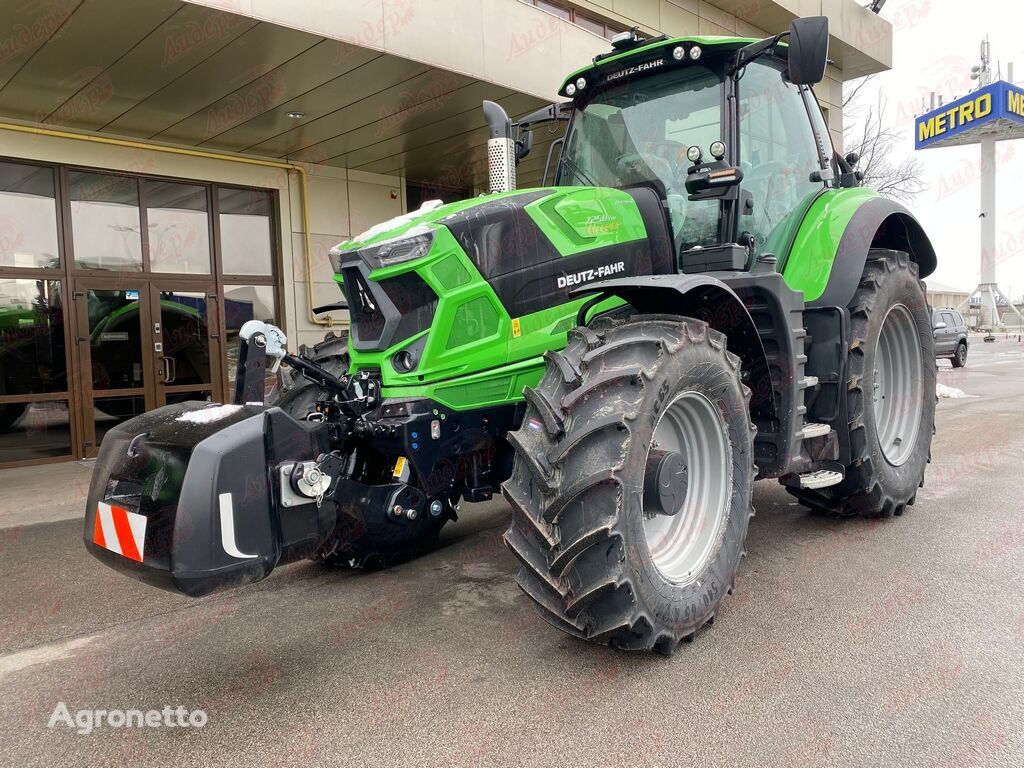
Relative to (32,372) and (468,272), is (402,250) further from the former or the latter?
(32,372)

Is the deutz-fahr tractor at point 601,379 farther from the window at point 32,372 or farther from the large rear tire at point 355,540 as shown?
the window at point 32,372

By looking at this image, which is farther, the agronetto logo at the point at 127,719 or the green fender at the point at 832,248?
the green fender at the point at 832,248

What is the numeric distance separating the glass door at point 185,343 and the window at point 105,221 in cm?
54

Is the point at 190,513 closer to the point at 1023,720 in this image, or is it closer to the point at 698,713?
the point at 698,713

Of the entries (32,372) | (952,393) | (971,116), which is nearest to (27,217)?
(32,372)

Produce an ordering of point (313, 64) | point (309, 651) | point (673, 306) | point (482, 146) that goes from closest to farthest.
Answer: point (309, 651) → point (673, 306) → point (313, 64) → point (482, 146)

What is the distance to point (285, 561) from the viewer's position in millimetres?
2775

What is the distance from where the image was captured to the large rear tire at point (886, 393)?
424cm

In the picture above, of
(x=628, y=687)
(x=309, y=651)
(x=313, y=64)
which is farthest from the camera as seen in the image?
(x=313, y=64)

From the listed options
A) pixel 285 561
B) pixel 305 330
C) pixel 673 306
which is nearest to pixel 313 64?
pixel 305 330

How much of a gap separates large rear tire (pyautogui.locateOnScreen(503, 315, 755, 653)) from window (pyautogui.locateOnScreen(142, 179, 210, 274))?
801 cm

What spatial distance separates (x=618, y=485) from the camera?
2609mm

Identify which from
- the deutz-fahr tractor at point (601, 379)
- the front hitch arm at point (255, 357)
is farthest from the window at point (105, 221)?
the front hitch arm at point (255, 357)

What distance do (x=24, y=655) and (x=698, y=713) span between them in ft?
9.69
